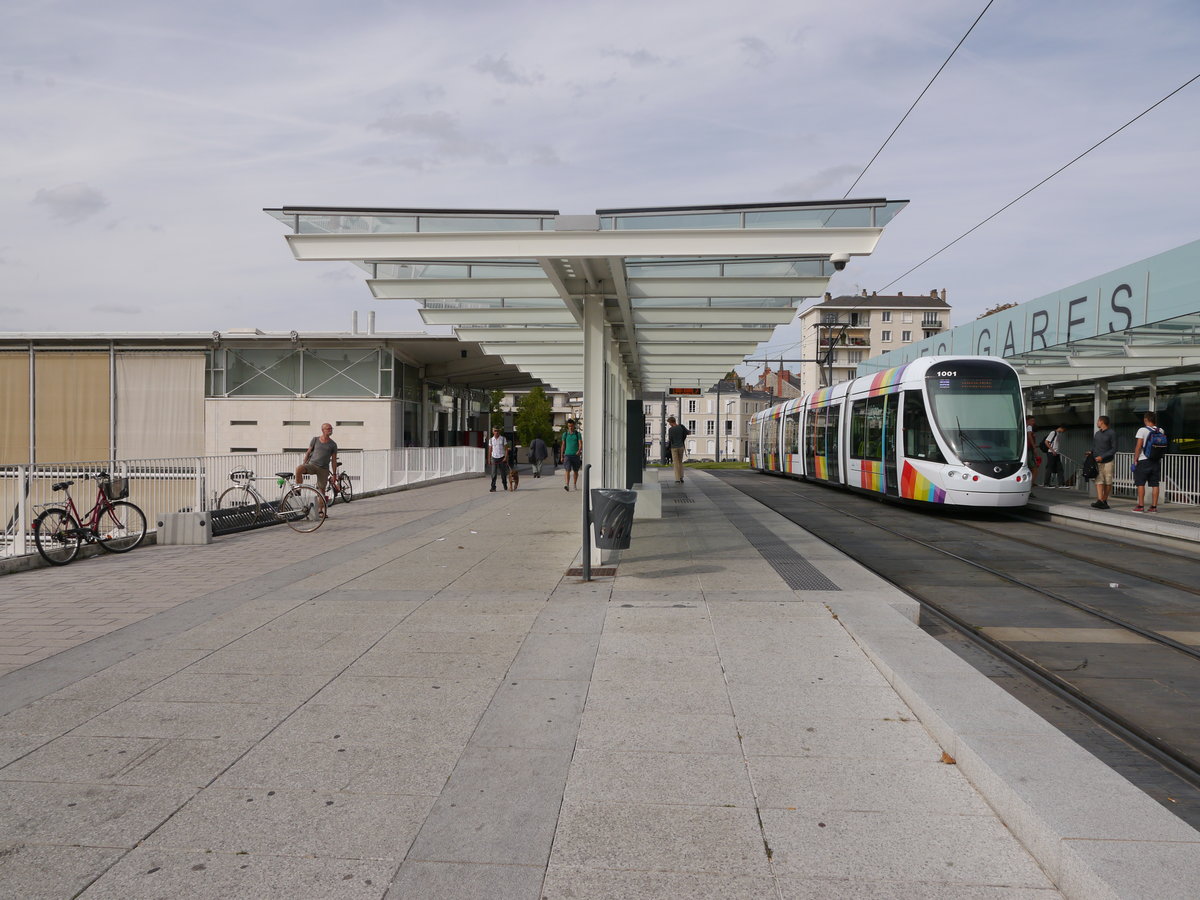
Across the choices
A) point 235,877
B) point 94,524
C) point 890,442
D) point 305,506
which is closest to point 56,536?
point 94,524

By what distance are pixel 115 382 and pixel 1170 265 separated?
32.8m

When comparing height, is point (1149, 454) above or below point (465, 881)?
above

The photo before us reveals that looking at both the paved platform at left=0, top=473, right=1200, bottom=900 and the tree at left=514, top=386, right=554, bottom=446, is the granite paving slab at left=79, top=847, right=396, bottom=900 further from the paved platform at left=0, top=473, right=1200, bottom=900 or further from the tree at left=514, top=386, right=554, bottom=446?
the tree at left=514, top=386, right=554, bottom=446

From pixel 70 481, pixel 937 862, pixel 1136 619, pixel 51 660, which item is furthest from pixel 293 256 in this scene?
pixel 1136 619

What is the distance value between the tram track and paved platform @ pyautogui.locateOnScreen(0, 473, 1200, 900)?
2.49ft

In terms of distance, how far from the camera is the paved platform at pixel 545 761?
3.19 m

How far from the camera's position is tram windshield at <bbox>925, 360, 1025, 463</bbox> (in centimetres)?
1675

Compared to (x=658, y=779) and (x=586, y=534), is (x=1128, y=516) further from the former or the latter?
(x=658, y=779)

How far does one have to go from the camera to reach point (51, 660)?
6070 mm

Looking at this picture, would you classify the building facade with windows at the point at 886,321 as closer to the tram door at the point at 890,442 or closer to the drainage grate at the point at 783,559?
the tram door at the point at 890,442

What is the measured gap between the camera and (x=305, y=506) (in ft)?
49.1

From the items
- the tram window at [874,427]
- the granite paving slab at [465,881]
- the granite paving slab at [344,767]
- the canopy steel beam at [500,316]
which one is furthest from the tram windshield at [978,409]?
the granite paving slab at [465,881]

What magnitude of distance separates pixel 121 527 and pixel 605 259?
293 inches

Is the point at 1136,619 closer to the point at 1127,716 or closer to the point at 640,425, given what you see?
the point at 1127,716
